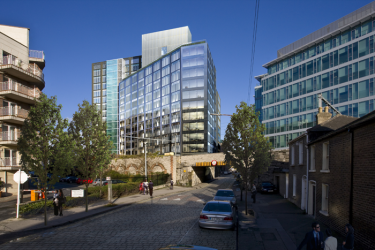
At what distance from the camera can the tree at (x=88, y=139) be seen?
19.8m

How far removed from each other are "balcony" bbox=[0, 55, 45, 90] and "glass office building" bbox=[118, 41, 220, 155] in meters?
28.4

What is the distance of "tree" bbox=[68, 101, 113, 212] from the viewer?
19.8 metres

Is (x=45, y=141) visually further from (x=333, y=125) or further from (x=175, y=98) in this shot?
(x=175, y=98)

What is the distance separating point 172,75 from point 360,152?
64784 mm

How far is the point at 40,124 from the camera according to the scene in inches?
615

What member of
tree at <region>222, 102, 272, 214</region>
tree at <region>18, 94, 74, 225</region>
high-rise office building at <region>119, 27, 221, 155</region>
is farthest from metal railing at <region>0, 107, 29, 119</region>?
high-rise office building at <region>119, 27, 221, 155</region>

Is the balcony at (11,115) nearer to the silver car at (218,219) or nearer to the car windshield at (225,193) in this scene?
the car windshield at (225,193)

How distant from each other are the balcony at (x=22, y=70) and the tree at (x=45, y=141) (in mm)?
18271

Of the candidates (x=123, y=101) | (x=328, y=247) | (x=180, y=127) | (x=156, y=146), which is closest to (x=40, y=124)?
(x=328, y=247)

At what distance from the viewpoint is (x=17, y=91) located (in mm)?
30688

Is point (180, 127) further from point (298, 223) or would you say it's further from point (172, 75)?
point (298, 223)

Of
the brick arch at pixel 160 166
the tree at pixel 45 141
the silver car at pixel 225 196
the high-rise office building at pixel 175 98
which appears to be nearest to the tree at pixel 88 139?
the tree at pixel 45 141

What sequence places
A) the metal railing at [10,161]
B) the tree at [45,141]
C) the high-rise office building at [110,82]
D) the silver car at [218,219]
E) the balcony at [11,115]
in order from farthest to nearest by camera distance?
the high-rise office building at [110,82] < the metal railing at [10,161] < the balcony at [11,115] < the tree at [45,141] < the silver car at [218,219]

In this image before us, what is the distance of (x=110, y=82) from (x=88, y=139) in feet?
274
